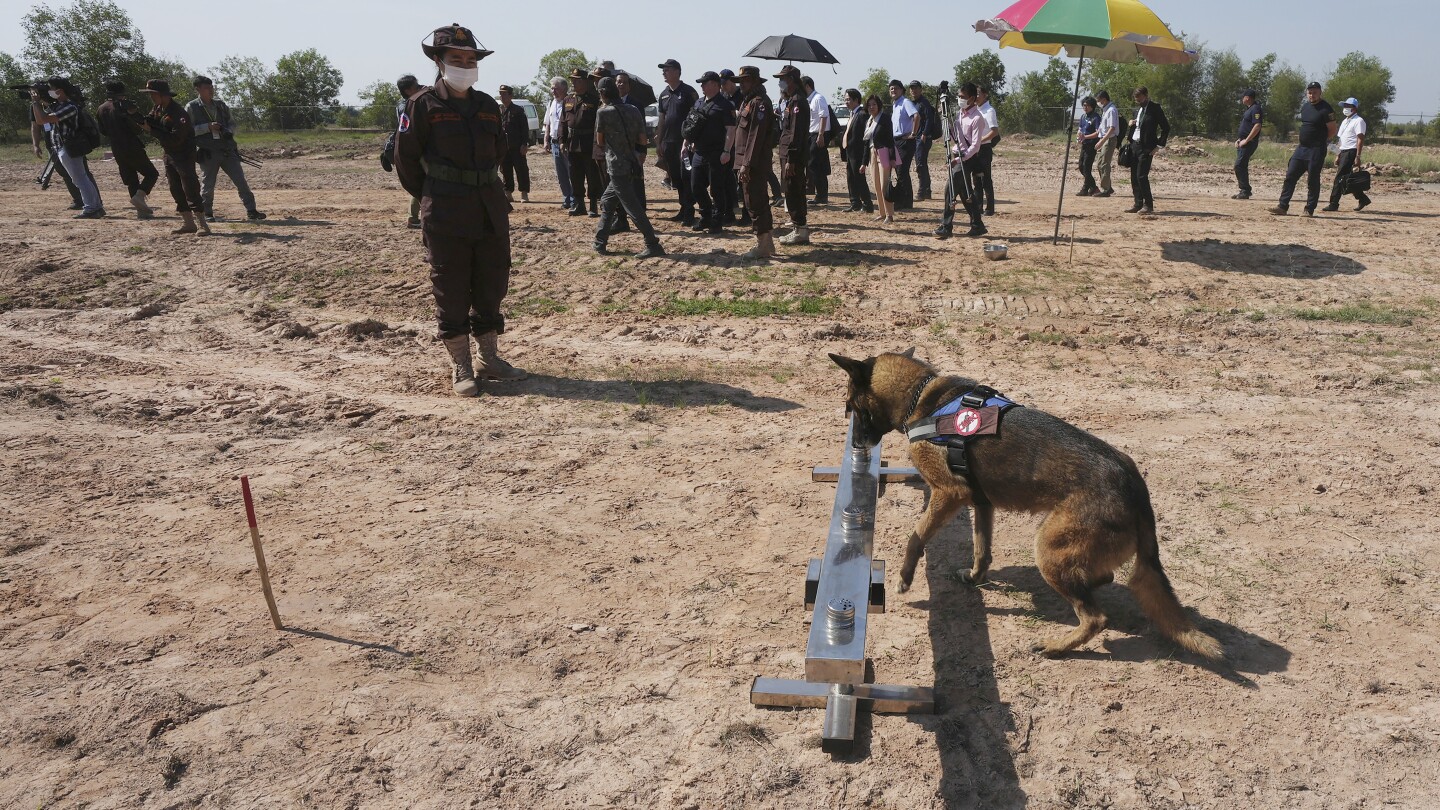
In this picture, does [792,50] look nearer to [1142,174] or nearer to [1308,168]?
[1142,174]

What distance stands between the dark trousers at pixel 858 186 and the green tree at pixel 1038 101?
39.2 m

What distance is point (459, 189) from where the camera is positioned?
264 inches

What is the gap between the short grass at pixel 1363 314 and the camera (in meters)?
8.62

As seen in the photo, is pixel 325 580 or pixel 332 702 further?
pixel 325 580

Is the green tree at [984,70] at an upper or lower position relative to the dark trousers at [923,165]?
upper

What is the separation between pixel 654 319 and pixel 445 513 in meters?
4.43

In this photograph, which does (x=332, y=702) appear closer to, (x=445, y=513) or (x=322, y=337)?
(x=445, y=513)

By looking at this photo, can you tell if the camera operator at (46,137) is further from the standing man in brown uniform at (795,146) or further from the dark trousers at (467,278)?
the standing man in brown uniform at (795,146)

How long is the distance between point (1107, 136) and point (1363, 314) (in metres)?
9.02

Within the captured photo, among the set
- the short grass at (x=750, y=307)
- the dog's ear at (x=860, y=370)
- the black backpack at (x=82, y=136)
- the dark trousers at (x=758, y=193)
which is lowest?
the short grass at (x=750, y=307)

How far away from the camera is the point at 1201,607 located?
413cm

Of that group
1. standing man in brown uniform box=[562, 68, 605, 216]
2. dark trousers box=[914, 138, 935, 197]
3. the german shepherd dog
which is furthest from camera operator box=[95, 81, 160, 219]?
the german shepherd dog

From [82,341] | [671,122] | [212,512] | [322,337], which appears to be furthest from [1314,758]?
[671,122]

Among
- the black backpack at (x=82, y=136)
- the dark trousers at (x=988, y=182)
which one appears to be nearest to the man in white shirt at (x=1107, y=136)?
the dark trousers at (x=988, y=182)
